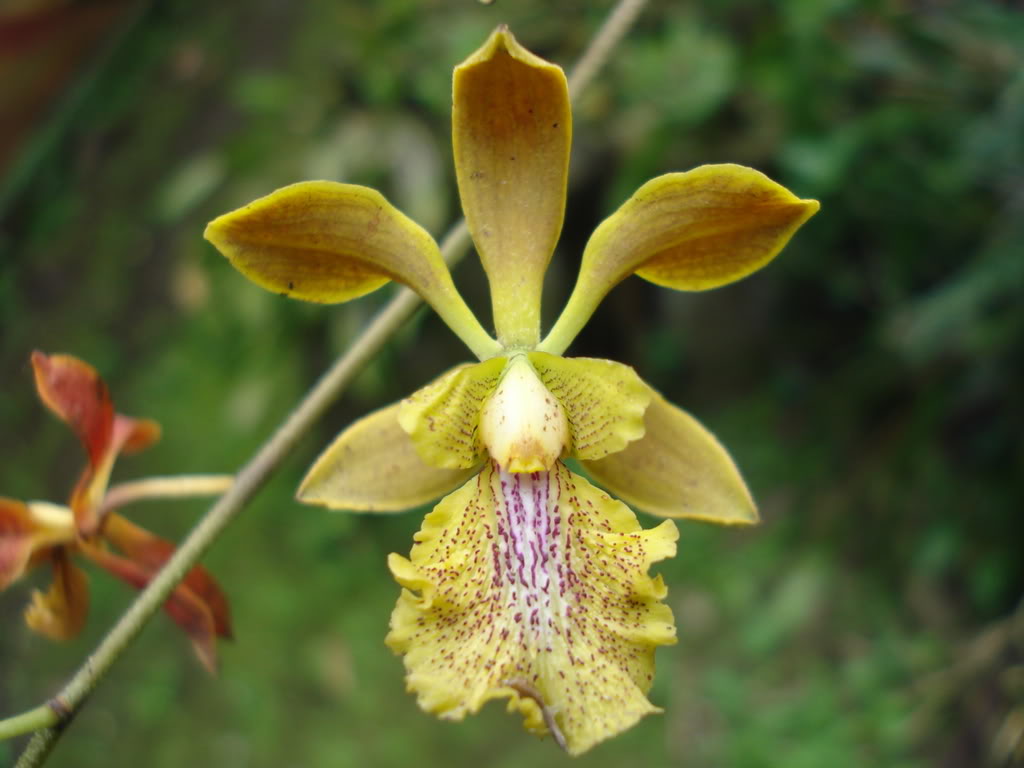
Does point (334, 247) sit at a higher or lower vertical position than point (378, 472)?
higher

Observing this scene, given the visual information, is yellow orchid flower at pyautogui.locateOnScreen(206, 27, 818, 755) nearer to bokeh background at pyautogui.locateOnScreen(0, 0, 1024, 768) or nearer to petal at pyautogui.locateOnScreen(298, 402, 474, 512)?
petal at pyautogui.locateOnScreen(298, 402, 474, 512)

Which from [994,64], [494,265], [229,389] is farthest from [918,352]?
[229,389]

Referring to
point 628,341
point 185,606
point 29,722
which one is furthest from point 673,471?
point 628,341

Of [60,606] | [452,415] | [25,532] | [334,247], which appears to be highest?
[334,247]

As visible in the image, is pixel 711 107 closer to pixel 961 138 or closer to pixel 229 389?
pixel 961 138

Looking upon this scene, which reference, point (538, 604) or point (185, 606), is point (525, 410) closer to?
point (538, 604)

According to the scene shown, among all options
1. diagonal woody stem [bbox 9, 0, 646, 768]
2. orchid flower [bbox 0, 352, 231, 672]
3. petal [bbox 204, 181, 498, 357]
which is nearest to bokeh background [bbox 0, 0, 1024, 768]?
orchid flower [bbox 0, 352, 231, 672]

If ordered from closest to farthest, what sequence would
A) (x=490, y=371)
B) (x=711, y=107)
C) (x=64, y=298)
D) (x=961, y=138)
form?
(x=490, y=371) < (x=961, y=138) < (x=711, y=107) < (x=64, y=298)
